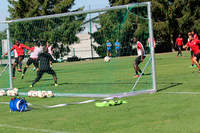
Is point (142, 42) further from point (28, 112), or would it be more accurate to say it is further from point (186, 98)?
point (28, 112)

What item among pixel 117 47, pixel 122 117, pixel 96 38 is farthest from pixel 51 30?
pixel 122 117

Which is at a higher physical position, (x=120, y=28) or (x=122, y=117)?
(x=120, y=28)

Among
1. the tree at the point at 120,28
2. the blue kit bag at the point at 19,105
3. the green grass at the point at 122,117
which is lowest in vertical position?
the green grass at the point at 122,117

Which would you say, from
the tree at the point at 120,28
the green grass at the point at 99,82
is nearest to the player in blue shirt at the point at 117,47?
the tree at the point at 120,28

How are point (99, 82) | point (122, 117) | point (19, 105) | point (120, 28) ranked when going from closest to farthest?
point (122, 117) < point (19, 105) < point (120, 28) < point (99, 82)

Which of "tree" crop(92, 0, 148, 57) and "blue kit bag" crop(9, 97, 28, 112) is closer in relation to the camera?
"blue kit bag" crop(9, 97, 28, 112)

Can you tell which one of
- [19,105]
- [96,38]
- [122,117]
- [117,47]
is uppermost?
[96,38]

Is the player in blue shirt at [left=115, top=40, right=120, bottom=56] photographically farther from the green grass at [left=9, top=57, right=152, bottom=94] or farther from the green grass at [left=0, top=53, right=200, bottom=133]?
the green grass at [left=0, top=53, right=200, bottom=133]

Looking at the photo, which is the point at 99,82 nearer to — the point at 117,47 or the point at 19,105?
the point at 117,47

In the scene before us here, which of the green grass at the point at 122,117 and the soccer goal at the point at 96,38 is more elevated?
the soccer goal at the point at 96,38

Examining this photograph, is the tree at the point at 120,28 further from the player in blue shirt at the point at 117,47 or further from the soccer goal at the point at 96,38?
the player in blue shirt at the point at 117,47

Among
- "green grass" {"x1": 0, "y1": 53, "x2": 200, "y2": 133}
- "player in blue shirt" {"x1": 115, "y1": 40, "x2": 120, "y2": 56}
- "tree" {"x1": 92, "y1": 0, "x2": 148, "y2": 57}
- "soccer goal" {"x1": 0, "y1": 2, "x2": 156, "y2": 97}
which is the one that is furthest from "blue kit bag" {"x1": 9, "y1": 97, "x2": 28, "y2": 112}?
"player in blue shirt" {"x1": 115, "y1": 40, "x2": 120, "y2": 56}

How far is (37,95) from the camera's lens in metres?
14.4

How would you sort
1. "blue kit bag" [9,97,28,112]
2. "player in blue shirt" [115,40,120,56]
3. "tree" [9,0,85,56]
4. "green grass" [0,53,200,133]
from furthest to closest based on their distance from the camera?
1. "tree" [9,0,85,56]
2. "player in blue shirt" [115,40,120,56]
3. "blue kit bag" [9,97,28,112]
4. "green grass" [0,53,200,133]
